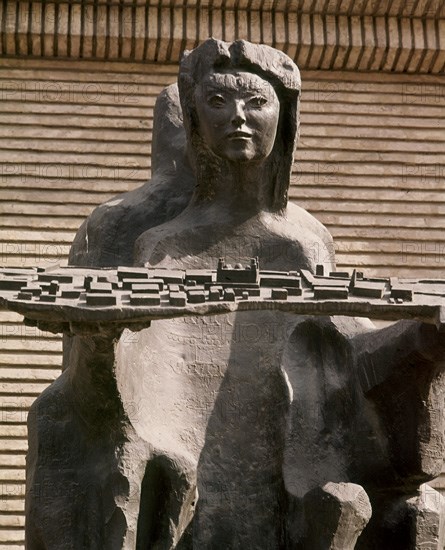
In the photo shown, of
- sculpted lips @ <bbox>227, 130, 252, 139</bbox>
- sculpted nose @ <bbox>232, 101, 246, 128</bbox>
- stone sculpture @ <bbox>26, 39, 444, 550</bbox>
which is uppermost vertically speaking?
sculpted nose @ <bbox>232, 101, 246, 128</bbox>

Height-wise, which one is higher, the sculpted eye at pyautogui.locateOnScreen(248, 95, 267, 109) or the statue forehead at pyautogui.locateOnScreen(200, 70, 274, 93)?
the statue forehead at pyautogui.locateOnScreen(200, 70, 274, 93)

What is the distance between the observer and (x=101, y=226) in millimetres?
8008

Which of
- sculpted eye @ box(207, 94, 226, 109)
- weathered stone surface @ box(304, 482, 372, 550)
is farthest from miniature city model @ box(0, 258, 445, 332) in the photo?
sculpted eye @ box(207, 94, 226, 109)

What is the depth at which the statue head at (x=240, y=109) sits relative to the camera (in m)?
7.49

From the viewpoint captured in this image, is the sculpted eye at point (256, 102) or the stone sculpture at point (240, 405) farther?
the sculpted eye at point (256, 102)

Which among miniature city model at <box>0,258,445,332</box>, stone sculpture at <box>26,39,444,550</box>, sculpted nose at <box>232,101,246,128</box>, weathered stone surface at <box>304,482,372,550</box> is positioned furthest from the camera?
sculpted nose at <box>232,101,246,128</box>

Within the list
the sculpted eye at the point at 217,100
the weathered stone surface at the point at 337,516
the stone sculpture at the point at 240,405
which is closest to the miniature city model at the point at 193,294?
the stone sculpture at the point at 240,405

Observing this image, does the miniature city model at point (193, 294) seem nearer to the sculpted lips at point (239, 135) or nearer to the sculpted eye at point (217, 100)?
the sculpted lips at point (239, 135)

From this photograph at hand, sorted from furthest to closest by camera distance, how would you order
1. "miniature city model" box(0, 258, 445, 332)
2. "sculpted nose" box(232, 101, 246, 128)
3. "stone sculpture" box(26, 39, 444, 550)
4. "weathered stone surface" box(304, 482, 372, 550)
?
"sculpted nose" box(232, 101, 246, 128) → "stone sculpture" box(26, 39, 444, 550) → "weathered stone surface" box(304, 482, 372, 550) → "miniature city model" box(0, 258, 445, 332)

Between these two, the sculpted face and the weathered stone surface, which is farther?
the sculpted face

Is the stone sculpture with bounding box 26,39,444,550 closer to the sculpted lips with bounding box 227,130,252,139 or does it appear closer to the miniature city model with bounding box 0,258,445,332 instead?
the sculpted lips with bounding box 227,130,252,139

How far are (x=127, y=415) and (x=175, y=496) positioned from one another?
0.32 metres

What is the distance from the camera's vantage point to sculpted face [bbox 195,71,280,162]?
7473 millimetres

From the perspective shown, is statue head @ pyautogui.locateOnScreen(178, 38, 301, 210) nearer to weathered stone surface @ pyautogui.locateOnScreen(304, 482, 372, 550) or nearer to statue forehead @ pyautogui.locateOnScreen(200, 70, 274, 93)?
statue forehead @ pyautogui.locateOnScreen(200, 70, 274, 93)
